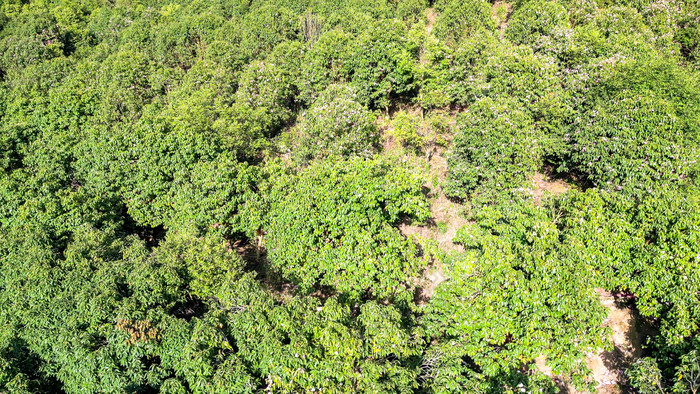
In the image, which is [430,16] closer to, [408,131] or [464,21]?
[464,21]

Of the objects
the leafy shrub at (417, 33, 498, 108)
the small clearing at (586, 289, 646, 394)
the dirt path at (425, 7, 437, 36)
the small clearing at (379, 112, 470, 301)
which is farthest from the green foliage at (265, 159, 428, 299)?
the dirt path at (425, 7, 437, 36)

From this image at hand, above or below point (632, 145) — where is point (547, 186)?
below

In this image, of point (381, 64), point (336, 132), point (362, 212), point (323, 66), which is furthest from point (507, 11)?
point (362, 212)

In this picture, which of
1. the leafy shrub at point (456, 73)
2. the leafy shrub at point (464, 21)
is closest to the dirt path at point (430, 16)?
the leafy shrub at point (464, 21)

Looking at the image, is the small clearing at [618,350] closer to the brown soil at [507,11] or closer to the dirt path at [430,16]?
the brown soil at [507,11]

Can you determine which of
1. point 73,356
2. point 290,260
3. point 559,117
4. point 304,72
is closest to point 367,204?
point 290,260

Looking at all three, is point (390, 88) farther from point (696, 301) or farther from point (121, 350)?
point (121, 350)

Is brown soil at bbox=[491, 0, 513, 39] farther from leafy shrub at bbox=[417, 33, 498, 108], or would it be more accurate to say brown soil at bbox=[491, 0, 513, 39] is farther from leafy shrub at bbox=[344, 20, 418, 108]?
leafy shrub at bbox=[344, 20, 418, 108]
